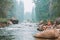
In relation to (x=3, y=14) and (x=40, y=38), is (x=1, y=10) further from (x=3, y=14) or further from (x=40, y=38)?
(x=40, y=38)

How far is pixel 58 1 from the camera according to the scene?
3491 cm

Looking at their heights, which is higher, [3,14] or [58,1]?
[58,1]

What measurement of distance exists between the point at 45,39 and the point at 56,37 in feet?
3.25

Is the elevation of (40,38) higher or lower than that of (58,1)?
lower

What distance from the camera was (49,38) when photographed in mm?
15312

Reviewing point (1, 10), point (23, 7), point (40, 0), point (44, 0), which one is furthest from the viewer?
point (23, 7)

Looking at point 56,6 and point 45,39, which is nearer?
point 45,39

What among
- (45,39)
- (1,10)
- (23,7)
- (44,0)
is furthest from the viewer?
(23,7)

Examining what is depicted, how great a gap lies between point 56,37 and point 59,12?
19.6 metres

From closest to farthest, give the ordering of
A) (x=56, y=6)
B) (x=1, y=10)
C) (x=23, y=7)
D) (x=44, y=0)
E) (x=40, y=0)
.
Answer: (x=56, y=6)
(x=1, y=10)
(x=44, y=0)
(x=40, y=0)
(x=23, y=7)

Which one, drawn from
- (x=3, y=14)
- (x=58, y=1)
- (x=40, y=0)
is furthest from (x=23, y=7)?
(x=58, y=1)

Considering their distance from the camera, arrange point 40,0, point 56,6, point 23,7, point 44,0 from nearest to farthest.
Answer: point 56,6, point 44,0, point 40,0, point 23,7

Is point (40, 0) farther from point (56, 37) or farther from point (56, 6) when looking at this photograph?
point (56, 37)

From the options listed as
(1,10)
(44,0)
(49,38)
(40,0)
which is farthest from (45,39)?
(40,0)
